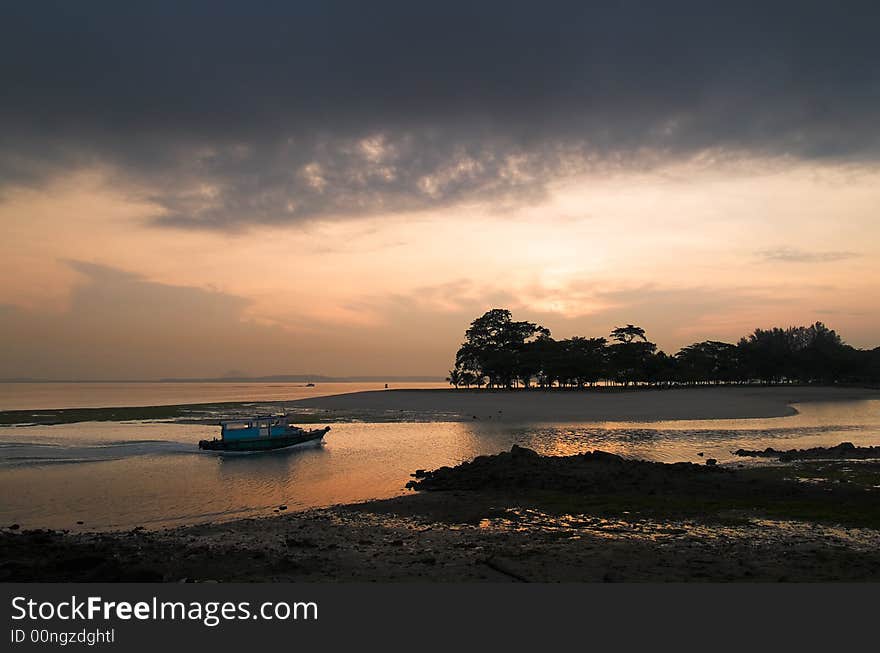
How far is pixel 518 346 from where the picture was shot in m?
129

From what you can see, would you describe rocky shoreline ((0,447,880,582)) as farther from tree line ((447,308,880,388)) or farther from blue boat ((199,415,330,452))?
tree line ((447,308,880,388))

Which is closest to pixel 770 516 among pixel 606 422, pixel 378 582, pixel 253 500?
pixel 378 582

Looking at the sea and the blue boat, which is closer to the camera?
the sea

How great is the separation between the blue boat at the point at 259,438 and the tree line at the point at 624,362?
80.5 metres

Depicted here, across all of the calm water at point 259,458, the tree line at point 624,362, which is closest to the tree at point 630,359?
the tree line at point 624,362

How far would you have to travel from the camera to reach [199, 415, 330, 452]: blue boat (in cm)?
3800

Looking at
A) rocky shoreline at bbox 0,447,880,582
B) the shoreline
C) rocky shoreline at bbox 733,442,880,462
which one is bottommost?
the shoreline

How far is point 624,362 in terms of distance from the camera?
126m

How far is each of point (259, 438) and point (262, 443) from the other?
399 mm

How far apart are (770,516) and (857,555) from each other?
4.39 m

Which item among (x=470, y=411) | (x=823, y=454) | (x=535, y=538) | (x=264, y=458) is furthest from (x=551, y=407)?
(x=535, y=538)

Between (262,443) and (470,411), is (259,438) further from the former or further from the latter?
(470,411)

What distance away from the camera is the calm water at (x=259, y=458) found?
74.6 feet

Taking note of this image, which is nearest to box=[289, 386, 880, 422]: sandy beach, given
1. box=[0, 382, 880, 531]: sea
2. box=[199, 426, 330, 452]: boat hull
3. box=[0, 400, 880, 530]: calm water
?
box=[0, 382, 880, 531]: sea
